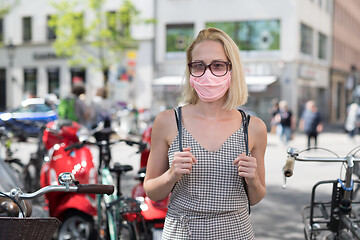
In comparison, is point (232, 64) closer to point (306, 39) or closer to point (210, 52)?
point (210, 52)

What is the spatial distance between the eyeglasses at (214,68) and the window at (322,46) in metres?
36.4

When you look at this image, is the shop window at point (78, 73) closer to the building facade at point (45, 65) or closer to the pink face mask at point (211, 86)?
the building facade at point (45, 65)

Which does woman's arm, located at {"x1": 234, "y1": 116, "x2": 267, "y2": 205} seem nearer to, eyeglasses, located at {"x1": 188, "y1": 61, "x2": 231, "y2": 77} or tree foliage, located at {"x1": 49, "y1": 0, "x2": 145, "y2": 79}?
eyeglasses, located at {"x1": 188, "y1": 61, "x2": 231, "y2": 77}

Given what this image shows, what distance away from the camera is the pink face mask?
2.45 metres

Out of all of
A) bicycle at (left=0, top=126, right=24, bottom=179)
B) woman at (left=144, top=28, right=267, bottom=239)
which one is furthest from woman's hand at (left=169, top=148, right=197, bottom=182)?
bicycle at (left=0, top=126, right=24, bottom=179)

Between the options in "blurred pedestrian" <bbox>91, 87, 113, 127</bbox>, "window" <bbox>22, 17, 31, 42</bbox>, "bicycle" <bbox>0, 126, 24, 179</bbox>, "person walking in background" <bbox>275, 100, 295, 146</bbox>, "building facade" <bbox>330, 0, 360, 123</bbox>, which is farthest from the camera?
"building facade" <bbox>330, 0, 360, 123</bbox>

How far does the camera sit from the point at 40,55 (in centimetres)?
3634

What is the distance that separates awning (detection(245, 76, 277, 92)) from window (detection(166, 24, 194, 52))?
485 centimetres

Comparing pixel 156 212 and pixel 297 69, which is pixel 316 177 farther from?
pixel 297 69

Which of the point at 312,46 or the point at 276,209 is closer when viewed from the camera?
the point at 276,209

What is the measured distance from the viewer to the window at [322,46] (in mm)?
37659

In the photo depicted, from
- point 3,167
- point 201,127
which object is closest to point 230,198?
point 201,127

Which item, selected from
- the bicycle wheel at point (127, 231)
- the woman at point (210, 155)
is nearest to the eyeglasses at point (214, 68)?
the woman at point (210, 155)

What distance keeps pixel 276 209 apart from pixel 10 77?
107 feet
